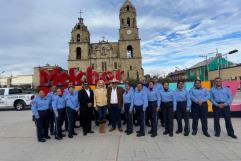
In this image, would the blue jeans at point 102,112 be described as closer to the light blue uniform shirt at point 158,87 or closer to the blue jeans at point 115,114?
the blue jeans at point 115,114

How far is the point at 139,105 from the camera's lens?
7.88 meters

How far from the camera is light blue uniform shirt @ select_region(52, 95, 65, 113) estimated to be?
771cm

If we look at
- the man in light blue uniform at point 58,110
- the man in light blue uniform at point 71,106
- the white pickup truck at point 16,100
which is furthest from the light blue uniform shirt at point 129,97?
the white pickup truck at point 16,100

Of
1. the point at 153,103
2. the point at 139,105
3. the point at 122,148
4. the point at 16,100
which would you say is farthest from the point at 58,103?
the point at 16,100

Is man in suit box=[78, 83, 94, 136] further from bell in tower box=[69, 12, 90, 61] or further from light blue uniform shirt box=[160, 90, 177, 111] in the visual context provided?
bell in tower box=[69, 12, 90, 61]

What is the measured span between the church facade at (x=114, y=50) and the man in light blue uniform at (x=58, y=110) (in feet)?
156

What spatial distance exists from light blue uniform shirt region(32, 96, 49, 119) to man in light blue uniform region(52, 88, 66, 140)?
0.80 feet

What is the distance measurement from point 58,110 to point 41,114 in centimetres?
57

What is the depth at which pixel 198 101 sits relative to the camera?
7.52 m

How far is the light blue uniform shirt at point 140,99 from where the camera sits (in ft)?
25.5

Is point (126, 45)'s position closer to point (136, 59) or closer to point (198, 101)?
point (136, 59)

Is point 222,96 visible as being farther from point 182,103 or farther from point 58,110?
point 58,110

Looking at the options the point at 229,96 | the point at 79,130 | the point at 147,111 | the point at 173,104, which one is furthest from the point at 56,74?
the point at 229,96

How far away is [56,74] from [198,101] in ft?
21.7
